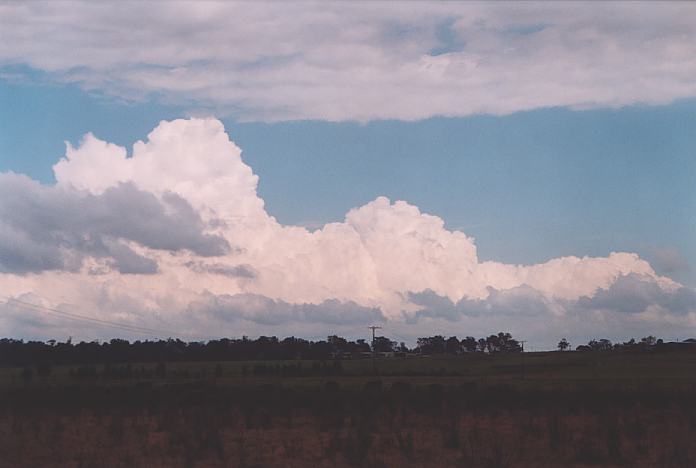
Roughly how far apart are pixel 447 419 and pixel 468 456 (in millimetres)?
10914

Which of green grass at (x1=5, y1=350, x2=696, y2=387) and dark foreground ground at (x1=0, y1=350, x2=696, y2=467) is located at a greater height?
green grass at (x1=5, y1=350, x2=696, y2=387)

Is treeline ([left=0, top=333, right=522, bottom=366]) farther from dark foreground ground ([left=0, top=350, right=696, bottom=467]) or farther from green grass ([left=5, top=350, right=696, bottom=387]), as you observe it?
dark foreground ground ([left=0, top=350, right=696, bottom=467])

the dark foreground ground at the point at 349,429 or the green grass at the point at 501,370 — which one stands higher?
the green grass at the point at 501,370

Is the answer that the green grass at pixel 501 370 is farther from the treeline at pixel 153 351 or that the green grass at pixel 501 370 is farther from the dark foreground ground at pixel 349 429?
the dark foreground ground at pixel 349 429

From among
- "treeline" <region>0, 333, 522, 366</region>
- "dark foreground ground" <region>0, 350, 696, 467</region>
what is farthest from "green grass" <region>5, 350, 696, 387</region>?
"dark foreground ground" <region>0, 350, 696, 467</region>

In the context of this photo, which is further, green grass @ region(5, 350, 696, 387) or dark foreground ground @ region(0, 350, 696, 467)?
green grass @ region(5, 350, 696, 387)

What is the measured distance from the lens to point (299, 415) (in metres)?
35.3

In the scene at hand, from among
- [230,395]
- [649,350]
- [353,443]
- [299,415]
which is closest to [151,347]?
[649,350]

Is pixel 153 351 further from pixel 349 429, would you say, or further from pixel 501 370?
pixel 349 429

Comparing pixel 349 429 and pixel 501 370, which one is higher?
pixel 501 370

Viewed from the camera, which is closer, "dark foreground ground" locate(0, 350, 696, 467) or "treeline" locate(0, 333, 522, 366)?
"dark foreground ground" locate(0, 350, 696, 467)

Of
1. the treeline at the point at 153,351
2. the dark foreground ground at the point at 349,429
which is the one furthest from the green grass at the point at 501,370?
the dark foreground ground at the point at 349,429

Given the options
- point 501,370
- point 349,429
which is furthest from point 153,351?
point 349,429

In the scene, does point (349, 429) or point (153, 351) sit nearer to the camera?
point (349, 429)
